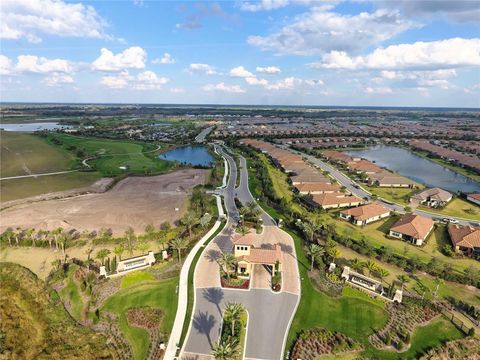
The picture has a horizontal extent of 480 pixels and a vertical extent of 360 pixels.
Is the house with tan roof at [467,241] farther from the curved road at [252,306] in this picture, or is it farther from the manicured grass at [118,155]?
the manicured grass at [118,155]

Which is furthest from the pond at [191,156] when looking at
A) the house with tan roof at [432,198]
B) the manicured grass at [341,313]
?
the manicured grass at [341,313]

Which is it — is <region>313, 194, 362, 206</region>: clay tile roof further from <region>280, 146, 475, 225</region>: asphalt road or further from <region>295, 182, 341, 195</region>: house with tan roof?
<region>280, 146, 475, 225</region>: asphalt road

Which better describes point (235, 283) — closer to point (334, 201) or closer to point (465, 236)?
point (334, 201)

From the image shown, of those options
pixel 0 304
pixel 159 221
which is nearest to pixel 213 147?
pixel 159 221

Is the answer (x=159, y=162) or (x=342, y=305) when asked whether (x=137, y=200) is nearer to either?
(x=159, y=162)

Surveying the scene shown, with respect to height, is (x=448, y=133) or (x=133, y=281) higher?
(x=448, y=133)

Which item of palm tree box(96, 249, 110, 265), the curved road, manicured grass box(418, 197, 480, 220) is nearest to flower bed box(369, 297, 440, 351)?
the curved road

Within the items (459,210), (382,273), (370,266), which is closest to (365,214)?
(370,266)
